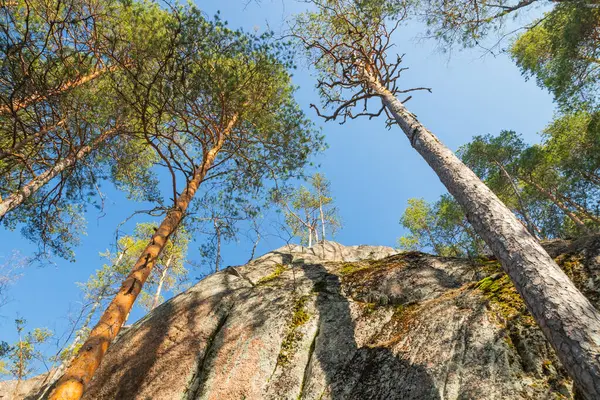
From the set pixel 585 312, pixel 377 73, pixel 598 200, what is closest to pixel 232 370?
pixel 585 312

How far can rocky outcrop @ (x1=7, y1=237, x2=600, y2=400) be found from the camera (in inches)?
121

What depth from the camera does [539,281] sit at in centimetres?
263

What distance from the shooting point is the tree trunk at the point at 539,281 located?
206cm

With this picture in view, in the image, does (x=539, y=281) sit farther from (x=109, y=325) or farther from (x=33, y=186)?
(x=33, y=186)

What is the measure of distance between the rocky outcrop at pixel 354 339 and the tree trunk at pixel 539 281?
70cm

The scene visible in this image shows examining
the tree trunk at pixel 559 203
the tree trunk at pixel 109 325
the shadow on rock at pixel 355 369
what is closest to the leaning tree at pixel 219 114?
the tree trunk at pixel 109 325

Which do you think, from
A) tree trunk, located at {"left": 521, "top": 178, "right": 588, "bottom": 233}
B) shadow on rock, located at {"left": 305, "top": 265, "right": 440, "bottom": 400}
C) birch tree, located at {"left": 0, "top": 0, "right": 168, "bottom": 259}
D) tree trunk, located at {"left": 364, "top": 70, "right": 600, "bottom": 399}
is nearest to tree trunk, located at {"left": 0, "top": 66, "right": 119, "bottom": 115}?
birch tree, located at {"left": 0, "top": 0, "right": 168, "bottom": 259}

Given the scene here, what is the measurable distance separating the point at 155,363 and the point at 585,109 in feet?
53.6

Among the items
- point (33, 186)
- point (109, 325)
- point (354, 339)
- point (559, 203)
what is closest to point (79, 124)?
point (33, 186)

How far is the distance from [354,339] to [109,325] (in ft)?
10.9

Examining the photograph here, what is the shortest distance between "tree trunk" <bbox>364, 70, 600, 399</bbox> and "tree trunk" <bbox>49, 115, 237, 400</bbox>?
459 cm

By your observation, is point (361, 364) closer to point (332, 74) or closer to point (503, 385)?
point (503, 385)

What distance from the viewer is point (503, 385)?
9.12ft

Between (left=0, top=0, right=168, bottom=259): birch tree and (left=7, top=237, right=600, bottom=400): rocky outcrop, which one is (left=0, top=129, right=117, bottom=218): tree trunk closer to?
(left=0, top=0, right=168, bottom=259): birch tree
